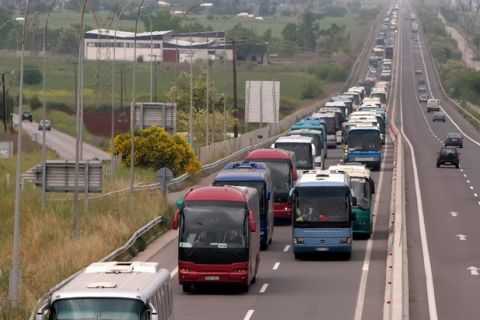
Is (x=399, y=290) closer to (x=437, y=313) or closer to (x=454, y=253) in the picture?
(x=437, y=313)

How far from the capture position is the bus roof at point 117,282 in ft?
65.3

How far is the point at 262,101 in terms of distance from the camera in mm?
100750

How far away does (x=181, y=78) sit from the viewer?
432 feet

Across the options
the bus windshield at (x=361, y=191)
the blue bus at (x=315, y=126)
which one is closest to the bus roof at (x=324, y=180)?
the bus windshield at (x=361, y=191)

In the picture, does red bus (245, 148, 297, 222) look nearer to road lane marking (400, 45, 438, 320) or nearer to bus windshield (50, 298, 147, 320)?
road lane marking (400, 45, 438, 320)

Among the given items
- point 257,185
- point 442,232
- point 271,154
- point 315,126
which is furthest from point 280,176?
point 315,126

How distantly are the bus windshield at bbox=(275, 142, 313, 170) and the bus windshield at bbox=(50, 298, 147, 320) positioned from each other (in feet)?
137

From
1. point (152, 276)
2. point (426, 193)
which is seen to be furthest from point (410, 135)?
point (152, 276)

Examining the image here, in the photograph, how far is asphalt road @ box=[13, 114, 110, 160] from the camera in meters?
85.5

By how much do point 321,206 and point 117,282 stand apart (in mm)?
19180

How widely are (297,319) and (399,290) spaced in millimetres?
2130

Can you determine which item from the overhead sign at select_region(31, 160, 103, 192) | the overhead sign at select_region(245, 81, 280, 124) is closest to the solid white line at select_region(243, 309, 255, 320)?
the overhead sign at select_region(31, 160, 103, 192)

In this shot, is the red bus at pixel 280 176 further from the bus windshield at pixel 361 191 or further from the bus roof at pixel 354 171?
the bus windshield at pixel 361 191

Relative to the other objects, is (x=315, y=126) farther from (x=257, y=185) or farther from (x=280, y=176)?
(x=257, y=185)
